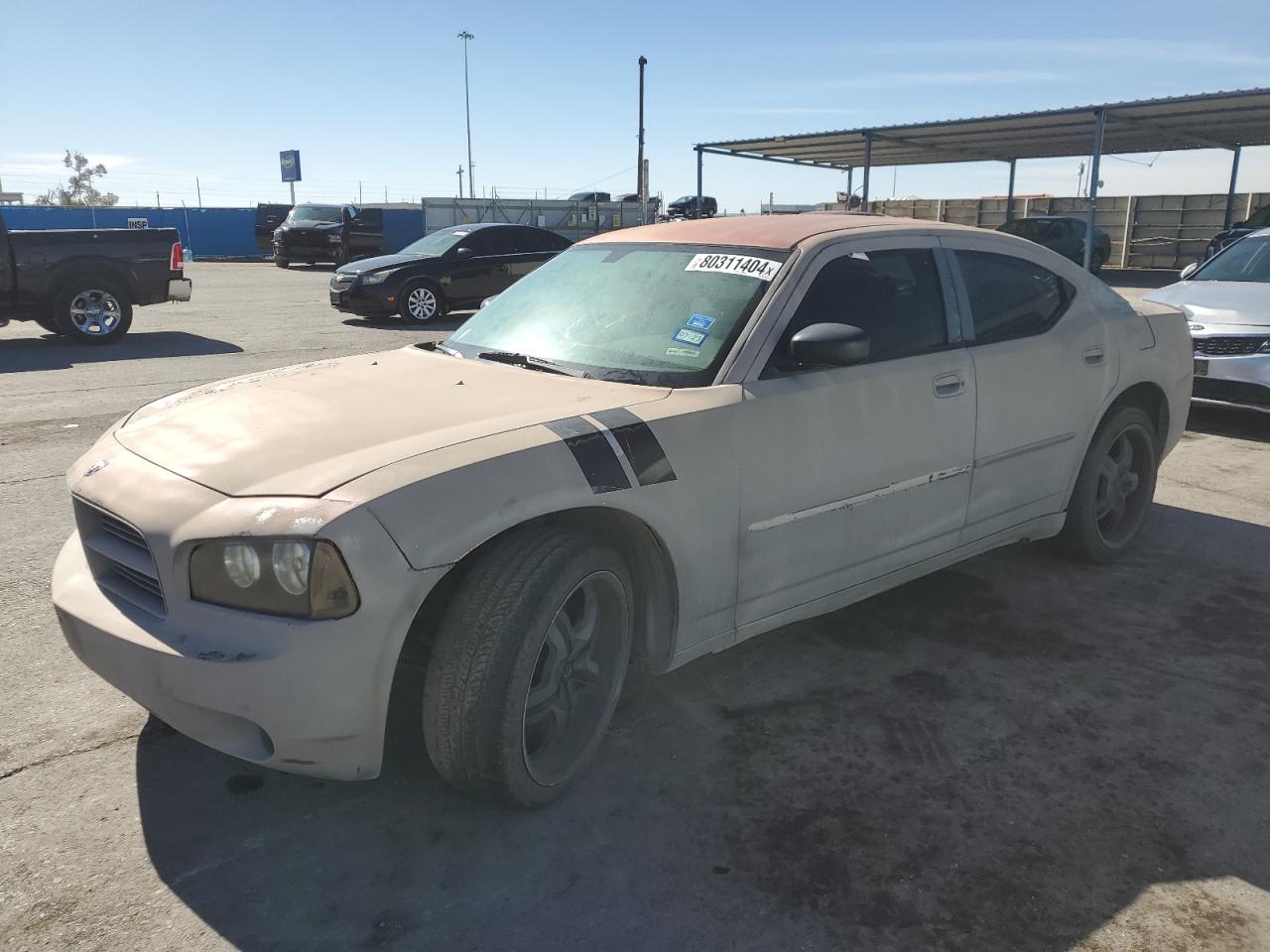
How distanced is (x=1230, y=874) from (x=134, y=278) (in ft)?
41.3

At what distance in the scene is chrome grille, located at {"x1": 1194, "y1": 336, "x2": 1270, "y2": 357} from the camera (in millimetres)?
6984

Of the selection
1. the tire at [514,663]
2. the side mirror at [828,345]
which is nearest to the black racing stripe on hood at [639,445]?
the tire at [514,663]

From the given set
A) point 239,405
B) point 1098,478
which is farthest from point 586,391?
point 1098,478

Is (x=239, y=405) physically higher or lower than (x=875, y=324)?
lower

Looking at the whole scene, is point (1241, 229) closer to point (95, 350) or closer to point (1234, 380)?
point (1234, 380)

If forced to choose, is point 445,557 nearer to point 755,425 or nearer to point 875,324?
point 755,425

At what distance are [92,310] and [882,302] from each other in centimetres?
1116

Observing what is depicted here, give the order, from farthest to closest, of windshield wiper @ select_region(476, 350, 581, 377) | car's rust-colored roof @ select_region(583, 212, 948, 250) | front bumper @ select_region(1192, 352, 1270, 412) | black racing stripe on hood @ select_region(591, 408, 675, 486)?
front bumper @ select_region(1192, 352, 1270, 412), car's rust-colored roof @ select_region(583, 212, 948, 250), windshield wiper @ select_region(476, 350, 581, 377), black racing stripe on hood @ select_region(591, 408, 675, 486)

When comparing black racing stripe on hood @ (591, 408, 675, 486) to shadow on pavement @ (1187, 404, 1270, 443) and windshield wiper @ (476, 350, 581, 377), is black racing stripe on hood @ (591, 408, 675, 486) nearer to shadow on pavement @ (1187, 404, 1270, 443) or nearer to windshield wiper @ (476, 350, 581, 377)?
windshield wiper @ (476, 350, 581, 377)

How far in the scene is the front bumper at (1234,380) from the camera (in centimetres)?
690

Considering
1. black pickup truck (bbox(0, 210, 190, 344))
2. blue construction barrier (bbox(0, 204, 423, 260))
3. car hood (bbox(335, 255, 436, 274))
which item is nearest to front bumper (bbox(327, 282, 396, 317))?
car hood (bbox(335, 255, 436, 274))

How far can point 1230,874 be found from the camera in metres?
2.49

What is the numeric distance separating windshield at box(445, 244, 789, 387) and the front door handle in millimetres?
767

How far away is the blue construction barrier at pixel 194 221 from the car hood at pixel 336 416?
34.0m
